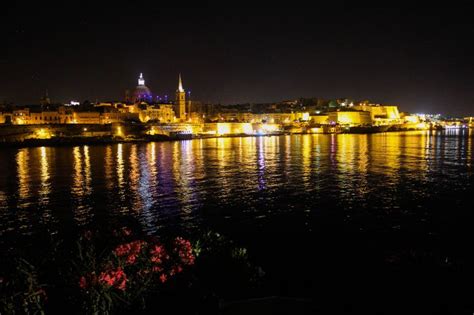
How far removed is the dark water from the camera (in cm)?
748

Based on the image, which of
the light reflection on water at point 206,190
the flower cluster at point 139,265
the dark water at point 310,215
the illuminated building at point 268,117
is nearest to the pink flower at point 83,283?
the flower cluster at point 139,265

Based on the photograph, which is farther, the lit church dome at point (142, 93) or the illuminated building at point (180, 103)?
the lit church dome at point (142, 93)

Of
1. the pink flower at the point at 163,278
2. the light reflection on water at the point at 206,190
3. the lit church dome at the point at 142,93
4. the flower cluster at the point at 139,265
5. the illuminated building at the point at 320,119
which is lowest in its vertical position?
the light reflection on water at the point at 206,190

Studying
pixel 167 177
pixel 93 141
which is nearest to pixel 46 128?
pixel 93 141

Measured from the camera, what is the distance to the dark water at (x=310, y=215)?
24.5ft

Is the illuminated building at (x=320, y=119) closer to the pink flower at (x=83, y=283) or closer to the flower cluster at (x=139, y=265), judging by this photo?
the flower cluster at (x=139, y=265)

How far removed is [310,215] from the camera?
15.3m

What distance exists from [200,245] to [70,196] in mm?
15478

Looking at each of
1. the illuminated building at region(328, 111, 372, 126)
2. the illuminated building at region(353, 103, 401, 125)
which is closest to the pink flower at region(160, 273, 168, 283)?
the illuminated building at region(328, 111, 372, 126)

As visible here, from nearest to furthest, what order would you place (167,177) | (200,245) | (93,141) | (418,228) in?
(200,245) → (418,228) → (167,177) → (93,141)

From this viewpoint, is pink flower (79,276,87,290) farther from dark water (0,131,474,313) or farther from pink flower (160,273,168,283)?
dark water (0,131,474,313)

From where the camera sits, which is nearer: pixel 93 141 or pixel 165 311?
pixel 165 311

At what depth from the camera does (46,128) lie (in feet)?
255

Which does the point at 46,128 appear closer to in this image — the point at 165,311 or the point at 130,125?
the point at 130,125
